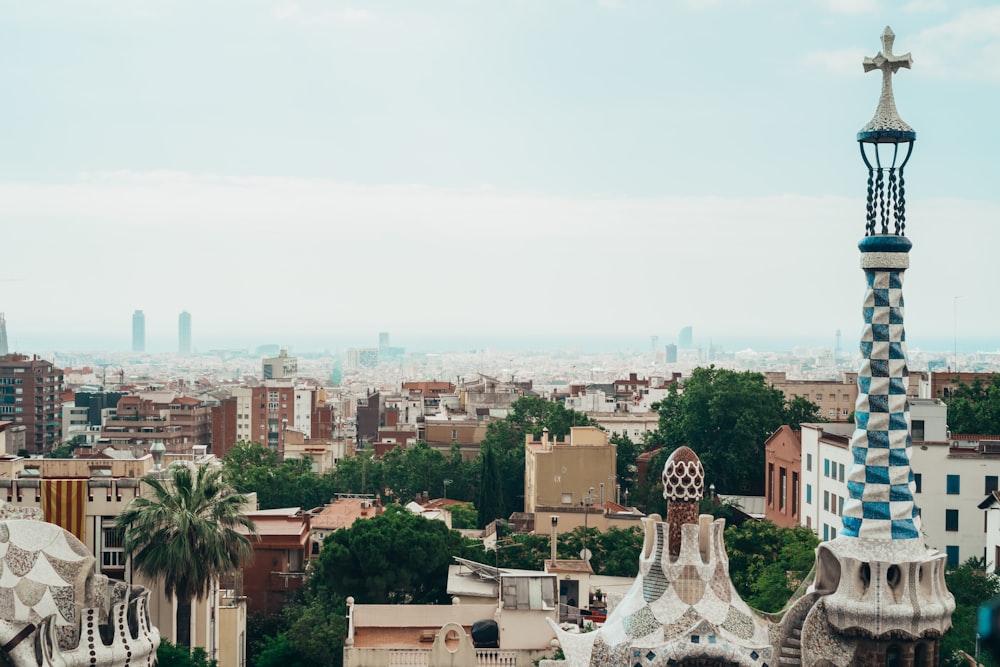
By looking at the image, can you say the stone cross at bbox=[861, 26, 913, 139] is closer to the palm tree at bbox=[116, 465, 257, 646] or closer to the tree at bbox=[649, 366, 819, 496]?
the palm tree at bbox=[116, 465, 257, 646]

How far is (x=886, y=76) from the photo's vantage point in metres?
15.7

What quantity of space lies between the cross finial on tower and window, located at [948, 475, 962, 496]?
23929 mm

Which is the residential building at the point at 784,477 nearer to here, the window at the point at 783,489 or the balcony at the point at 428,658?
the window at the point at 783,489

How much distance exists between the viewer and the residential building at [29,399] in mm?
109750

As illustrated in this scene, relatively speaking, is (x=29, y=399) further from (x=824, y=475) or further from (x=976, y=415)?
(x=824, y=475)

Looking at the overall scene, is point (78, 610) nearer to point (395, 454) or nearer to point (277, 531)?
point (277, 531)

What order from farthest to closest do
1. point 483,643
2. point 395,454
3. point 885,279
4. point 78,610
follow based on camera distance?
point 395,454, point 483,643, point 78,610, point 885,279

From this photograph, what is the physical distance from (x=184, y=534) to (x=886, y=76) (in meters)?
14.8

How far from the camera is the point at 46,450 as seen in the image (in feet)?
347

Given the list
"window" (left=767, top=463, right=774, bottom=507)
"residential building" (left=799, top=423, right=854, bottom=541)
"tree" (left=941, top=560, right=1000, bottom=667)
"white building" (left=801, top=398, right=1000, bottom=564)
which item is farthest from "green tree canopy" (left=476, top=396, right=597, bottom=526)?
Answer: "tree" (left=941, top=560, right=1000, bottom=667)

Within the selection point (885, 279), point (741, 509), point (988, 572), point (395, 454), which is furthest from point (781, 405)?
point (885, 279)

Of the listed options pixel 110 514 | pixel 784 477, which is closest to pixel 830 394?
pixel 784 477

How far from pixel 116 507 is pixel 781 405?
3691cm

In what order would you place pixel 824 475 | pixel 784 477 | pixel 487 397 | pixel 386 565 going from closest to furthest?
pixel 386 565 < pixel 824 475 < pixel 784 477 < pixel 487 397
